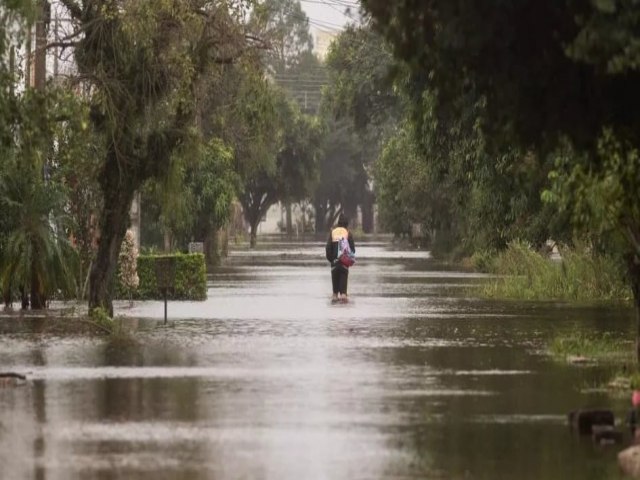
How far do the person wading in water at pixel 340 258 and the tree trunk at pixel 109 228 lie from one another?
7.75 m

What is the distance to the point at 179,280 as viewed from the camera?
3816cm

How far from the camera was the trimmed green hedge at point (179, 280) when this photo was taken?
125 feet

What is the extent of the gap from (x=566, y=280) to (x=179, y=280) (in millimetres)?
8300

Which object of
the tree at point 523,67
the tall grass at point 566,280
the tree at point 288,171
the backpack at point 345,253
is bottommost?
the tall grass at point 566,280

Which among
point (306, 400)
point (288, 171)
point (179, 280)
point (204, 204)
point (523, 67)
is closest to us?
point (523, 67)

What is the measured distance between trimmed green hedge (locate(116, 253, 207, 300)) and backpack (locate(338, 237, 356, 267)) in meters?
3.39

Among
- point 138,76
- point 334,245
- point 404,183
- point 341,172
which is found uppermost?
point 341,172

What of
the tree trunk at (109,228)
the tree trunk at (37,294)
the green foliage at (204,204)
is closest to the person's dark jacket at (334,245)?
the tree trunk at (37,294)

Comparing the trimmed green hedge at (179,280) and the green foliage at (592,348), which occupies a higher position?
the trimmed green hedge at (179,280)

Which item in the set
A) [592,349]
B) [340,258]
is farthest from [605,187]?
[340,258]

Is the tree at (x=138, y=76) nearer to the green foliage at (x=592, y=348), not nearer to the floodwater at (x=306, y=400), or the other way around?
the floodwater at (x=306, y=400)

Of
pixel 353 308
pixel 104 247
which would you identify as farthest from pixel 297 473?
pixel 353 308

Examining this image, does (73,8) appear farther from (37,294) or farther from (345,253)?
(345,253)

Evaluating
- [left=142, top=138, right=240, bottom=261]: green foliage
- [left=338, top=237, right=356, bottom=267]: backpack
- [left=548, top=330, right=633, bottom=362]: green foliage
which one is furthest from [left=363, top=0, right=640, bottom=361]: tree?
[left=142, top=138, right=240, bottom=261]: green foliage
